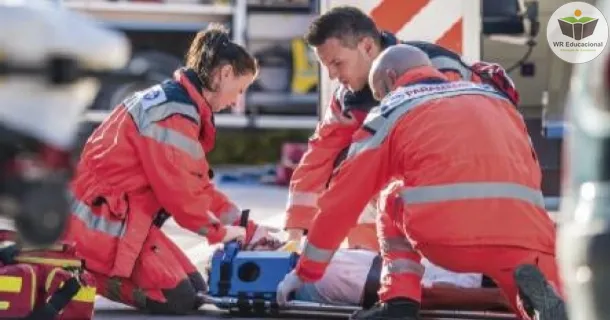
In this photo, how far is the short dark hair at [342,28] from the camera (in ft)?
20.3

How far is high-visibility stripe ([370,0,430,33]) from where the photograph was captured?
7.93 metres

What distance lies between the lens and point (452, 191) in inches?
209

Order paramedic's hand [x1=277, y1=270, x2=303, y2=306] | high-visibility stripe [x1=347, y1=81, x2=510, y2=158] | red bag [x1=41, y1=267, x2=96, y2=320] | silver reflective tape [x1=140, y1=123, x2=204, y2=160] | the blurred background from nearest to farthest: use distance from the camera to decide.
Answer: red bag [x1=41, y1=267, x2=96, y2=320] < high-visibility stripe [x1=347, y1=81, x2=510, y2=158] < paramedic's hand [x1=277, y1=270, x2=303, y2=306] < silver reflective tape [x1=140, y1=123, x2=204, y2=160] < the blurred background

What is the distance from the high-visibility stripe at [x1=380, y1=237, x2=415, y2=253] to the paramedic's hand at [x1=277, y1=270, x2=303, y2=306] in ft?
1.20

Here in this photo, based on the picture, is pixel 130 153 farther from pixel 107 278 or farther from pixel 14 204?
pixel 14 204

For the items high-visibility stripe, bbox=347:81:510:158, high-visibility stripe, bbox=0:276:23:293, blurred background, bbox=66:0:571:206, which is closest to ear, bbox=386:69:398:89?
high-visibility stripe, bbox=347:81:510:158

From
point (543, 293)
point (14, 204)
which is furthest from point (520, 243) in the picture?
point (14, 204)

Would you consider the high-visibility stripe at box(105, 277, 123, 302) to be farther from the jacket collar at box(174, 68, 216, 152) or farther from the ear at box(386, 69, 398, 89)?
the ear at box(386, 69, 398, 89)

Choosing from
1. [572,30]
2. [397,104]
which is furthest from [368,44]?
[572,30]

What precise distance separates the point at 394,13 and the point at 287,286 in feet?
8.27

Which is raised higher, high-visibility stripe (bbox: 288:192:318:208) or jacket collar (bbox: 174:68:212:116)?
jacket collar (bbox: 174:68:212:116)

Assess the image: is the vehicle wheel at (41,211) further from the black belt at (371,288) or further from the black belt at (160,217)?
the black belt at (160,217)

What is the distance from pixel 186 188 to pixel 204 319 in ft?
1.73

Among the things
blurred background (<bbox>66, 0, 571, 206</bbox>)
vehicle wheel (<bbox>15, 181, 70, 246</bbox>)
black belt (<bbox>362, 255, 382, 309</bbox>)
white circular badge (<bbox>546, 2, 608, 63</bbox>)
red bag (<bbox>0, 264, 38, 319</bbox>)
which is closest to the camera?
vehicle wheel (<bbox>15, 181, 70, 246</bbox>)
